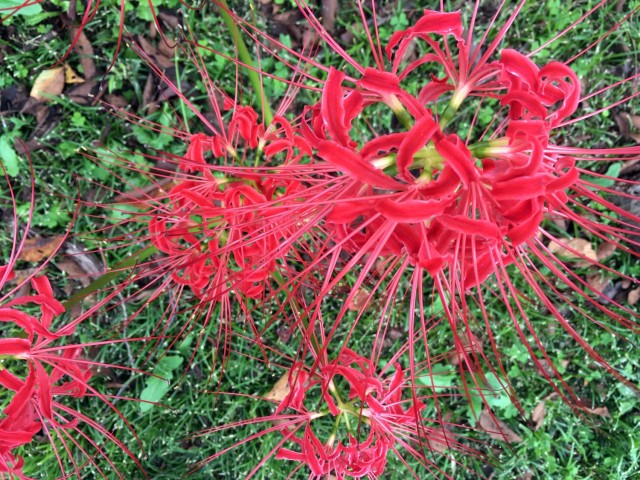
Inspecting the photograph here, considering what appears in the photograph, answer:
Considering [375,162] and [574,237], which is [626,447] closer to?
[574,237]

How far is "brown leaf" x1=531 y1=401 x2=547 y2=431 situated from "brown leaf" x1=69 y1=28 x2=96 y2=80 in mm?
1963

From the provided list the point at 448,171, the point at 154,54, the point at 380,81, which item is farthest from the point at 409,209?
the point at 154,54

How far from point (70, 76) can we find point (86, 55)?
89 millimetres

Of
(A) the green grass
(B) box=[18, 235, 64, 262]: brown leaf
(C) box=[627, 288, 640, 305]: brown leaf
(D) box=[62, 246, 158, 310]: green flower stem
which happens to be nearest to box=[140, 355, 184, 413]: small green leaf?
(A) the green grass

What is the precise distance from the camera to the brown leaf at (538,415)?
2.03 meters

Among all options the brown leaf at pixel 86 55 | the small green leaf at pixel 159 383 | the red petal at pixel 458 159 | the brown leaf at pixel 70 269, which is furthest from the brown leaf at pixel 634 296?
the brown leaf at pixel 86 55

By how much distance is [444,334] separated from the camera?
1.94m

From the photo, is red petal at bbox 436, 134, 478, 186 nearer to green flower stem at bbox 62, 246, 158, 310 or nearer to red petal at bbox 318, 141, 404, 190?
red petal at bbox 318, 141, 404, 190

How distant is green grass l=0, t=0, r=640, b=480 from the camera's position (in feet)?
6.06

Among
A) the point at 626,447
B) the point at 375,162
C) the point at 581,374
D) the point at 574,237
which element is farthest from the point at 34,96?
the point at 626,447

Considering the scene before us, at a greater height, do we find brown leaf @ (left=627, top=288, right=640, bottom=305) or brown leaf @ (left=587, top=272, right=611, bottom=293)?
brown leaf @ (left=587, top=272, right=611, bottom=293)

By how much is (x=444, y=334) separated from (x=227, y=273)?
1.03m

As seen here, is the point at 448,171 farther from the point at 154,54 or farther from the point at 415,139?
the point at 154,54

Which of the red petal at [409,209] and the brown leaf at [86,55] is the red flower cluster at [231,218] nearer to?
the red petal at [409,209]
